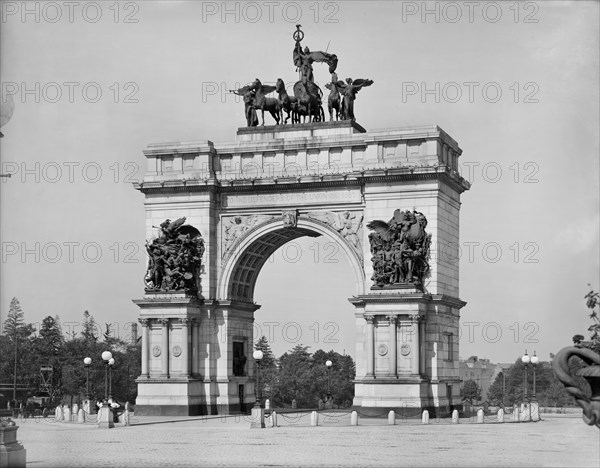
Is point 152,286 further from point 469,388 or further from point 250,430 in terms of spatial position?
point 469,388

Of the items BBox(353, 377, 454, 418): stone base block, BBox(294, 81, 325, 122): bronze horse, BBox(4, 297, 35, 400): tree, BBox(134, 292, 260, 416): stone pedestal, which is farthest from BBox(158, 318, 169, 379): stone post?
BBox(4, 297, 35, 400): tree

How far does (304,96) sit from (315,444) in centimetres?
2272

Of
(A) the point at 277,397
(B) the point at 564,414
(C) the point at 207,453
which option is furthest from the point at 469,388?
(C) the point at 207,453

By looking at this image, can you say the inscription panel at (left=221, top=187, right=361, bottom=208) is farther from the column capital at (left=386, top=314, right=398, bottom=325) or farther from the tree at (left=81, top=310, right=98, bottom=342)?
the tree at (left=81, top=310, right=98, bottom=342)

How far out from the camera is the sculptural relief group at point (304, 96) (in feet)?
186

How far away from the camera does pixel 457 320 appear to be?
56.7 meters

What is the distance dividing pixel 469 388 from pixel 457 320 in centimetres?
12157

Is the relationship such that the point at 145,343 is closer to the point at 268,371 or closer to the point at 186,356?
the point at 186,356

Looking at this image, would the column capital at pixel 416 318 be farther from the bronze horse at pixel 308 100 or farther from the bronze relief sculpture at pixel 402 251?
the bronze horse at pixel 308 100

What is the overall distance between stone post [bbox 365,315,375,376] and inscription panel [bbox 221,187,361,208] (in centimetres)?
533

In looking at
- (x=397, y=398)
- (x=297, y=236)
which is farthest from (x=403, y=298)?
(x=297, y=236)

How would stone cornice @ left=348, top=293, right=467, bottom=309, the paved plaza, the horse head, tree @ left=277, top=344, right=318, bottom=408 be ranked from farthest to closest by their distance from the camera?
tree @ left=277, top=344, right=318, bottom=408, the horse head, stone cornice @ left=348, top=293, right=467, bottom=309, the paved plaza

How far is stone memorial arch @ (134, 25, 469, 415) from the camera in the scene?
52.7 m

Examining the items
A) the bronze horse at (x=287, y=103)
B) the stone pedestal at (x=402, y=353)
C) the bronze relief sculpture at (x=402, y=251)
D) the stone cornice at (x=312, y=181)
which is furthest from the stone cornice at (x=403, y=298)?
the bronze horse at (x=287, y=103)
